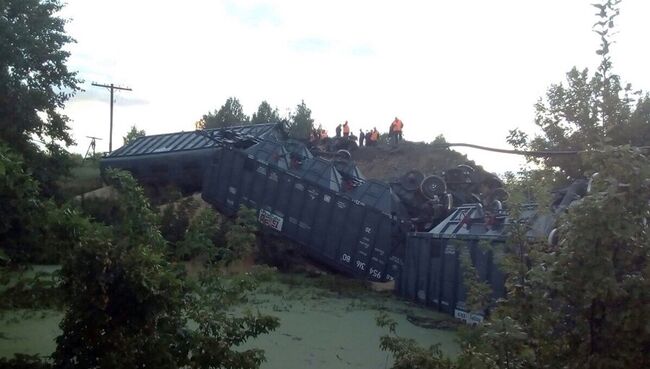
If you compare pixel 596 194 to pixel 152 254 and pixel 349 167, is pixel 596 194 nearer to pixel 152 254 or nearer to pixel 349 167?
pixel 152 254

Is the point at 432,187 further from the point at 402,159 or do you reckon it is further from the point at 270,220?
the point at 402,159

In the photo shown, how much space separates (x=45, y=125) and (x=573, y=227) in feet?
37.0

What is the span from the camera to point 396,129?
111 feet

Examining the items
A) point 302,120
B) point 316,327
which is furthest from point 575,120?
point 302,120

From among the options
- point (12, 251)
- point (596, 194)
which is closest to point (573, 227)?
point (596, 194)

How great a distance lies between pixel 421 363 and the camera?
4840mm

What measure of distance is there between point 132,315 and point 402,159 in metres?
29.6

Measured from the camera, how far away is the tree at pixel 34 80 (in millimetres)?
13070

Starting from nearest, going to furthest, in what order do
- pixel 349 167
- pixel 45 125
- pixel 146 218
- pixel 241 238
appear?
pixel 146 218 → pixel 241 238 → pixel 45 125 → pixel 349 167

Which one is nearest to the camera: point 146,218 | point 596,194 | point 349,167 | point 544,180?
point 596,194

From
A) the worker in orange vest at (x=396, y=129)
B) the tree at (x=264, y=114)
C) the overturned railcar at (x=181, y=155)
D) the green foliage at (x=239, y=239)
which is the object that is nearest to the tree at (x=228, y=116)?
the tree at (x=264, y=114)

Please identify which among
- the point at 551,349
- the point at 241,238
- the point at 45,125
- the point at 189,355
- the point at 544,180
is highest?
the point at 45,125

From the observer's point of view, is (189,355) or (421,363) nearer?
(421,363)

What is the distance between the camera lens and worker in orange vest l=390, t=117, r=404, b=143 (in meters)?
33.5
